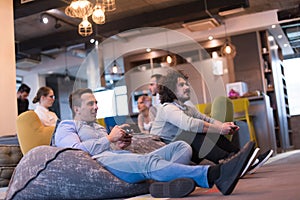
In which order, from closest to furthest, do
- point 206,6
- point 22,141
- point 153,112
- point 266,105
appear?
point 153,112
point 22,141
point 266,105
point 206,6

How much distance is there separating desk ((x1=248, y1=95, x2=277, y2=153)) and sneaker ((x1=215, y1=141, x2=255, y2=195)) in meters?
4.42

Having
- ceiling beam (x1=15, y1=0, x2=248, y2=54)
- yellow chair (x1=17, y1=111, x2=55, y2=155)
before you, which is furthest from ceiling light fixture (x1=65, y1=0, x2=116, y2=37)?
yellow chair (x1=17, y1=111, x2=55, y2=155)

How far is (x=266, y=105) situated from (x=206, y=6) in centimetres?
189

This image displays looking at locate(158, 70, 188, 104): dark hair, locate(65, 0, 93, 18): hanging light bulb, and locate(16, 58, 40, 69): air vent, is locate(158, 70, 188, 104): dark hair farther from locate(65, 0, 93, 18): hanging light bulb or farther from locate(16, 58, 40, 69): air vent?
locate(16, 58, 40, 69): air vent

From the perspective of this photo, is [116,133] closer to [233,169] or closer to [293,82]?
[233,169]

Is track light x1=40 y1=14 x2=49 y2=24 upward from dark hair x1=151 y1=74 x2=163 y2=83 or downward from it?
upward

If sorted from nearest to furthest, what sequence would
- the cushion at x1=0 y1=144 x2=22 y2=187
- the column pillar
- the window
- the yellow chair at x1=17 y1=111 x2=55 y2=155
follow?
the yellow chair at x1=17 y1=111 x2=55 y2=155 < the cushion at x1=0 y1=144 x2=22 y2=187 < the column pillar < the window

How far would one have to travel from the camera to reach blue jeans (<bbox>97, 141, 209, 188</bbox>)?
5.83ft

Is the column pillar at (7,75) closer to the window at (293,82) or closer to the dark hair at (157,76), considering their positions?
the dark hair at (157,76)

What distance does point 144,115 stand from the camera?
2.12m

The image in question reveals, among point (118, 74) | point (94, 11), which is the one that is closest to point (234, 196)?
point (118, 74)

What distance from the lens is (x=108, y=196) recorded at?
201 cm

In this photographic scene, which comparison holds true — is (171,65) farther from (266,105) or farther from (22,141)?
(266,105)

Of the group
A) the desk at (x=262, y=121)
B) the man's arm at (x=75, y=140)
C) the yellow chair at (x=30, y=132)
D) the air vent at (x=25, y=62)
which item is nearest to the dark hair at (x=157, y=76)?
the man's arm at (x=75, y=140)
